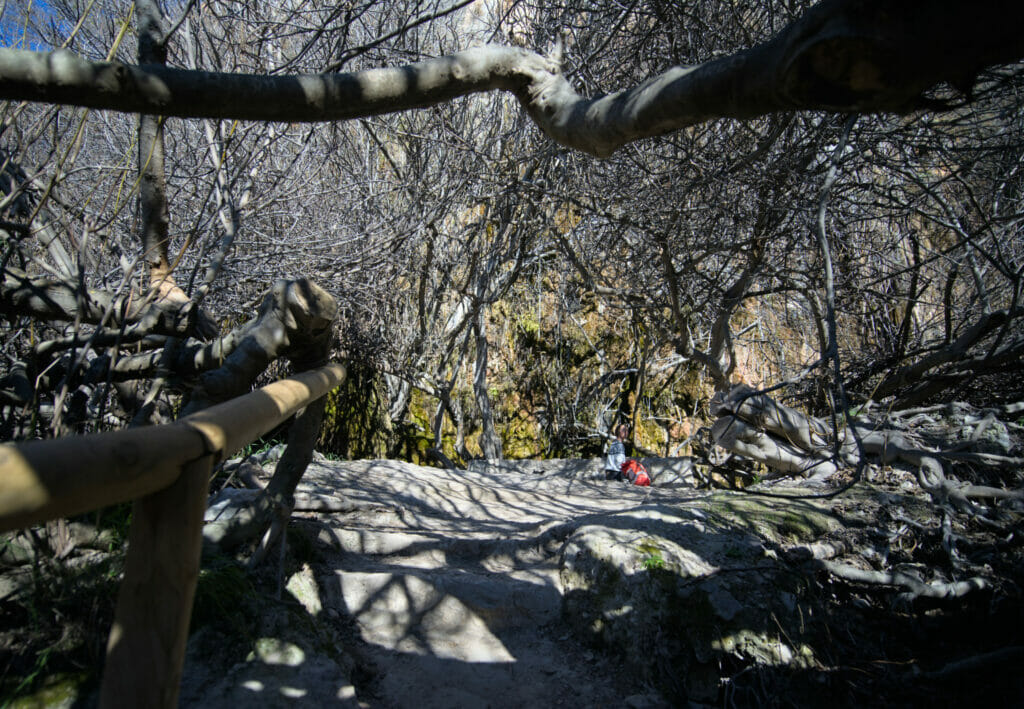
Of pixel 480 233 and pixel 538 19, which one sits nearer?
pixel 538 19

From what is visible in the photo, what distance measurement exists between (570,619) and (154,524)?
2.51 metres

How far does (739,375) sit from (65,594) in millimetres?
9578

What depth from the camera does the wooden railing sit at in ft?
3.63

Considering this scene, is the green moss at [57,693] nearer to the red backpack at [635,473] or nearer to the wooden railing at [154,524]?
the wooden railing at [154,524]

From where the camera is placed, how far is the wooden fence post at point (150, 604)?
52.1 inches

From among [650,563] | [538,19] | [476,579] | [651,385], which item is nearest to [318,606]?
[476,579]

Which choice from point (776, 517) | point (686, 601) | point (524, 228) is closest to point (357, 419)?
point (524, 228)

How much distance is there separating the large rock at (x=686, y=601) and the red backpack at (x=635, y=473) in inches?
155

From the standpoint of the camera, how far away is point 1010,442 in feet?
15.2

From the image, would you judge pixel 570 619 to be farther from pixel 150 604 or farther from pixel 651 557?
pixel 150 604

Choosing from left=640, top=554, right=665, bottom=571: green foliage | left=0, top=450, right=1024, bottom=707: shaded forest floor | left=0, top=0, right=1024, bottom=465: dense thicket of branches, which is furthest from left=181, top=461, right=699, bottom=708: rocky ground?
left=0, top=0, right=1024, bottom=465: dense thicket of branches

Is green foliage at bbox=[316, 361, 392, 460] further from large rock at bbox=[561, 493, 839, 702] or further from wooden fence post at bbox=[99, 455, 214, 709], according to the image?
wooden fence post at bbox=[99, 455, 214, 709]

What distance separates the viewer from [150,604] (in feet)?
4.39

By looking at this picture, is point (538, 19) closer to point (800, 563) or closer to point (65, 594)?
point (800, 563)
